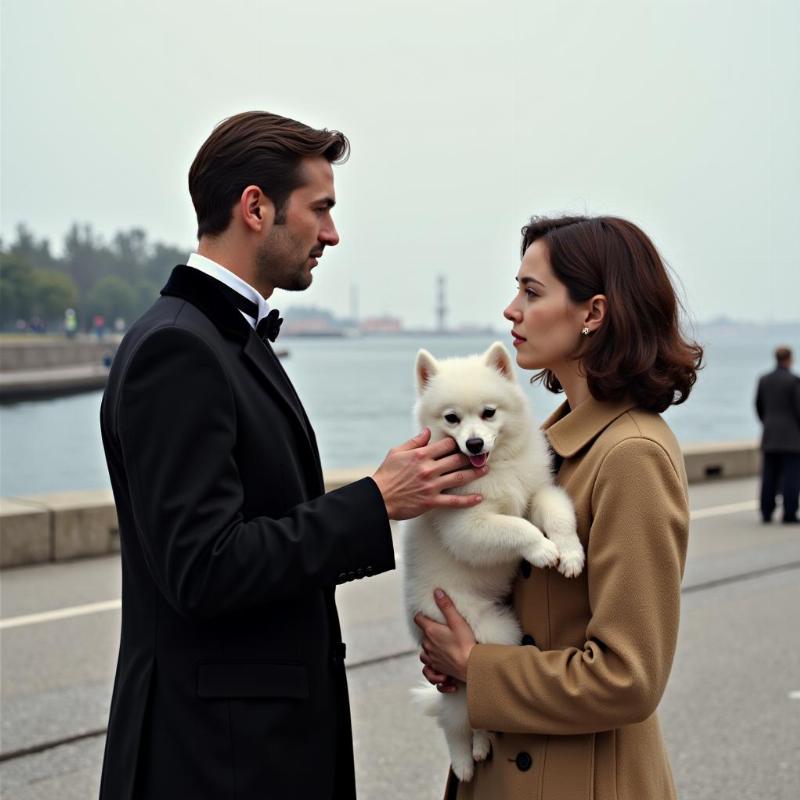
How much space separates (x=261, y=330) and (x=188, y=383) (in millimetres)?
436

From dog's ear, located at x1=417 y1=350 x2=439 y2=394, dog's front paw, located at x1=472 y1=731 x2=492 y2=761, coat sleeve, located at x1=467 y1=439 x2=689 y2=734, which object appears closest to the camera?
coat sleeve, located at x1=467 y1=439 x2=689 y2=734

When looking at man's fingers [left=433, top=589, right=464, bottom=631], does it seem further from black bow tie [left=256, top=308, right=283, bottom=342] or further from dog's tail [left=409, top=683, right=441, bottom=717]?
black bow tie [left=256, top=308, right=283, bottom=342]

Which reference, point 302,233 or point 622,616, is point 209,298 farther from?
point 622,616

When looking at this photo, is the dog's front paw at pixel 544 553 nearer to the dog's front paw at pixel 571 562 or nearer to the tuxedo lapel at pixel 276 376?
the dog's front paw at pixel 571 562

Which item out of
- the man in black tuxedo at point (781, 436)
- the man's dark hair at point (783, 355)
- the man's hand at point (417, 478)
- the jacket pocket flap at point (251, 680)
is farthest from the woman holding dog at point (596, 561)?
the man's dark hair at point (783, 355)

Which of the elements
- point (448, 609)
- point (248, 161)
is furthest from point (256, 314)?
point (448, 609)

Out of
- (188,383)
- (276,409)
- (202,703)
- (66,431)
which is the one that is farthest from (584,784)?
(66,431)

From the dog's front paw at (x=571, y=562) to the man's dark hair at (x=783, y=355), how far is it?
42.0 ft

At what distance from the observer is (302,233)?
2684 mm

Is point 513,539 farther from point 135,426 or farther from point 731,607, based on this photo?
point 731,607

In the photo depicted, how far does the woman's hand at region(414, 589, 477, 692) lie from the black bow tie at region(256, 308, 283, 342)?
2.52 feet

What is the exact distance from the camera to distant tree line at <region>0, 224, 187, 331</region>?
349 feet

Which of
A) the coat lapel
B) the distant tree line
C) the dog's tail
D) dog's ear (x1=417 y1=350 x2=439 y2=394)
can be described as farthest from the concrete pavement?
the distant tree line

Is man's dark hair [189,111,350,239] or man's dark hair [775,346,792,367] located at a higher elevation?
man's dark hair [189,111,350,239]
